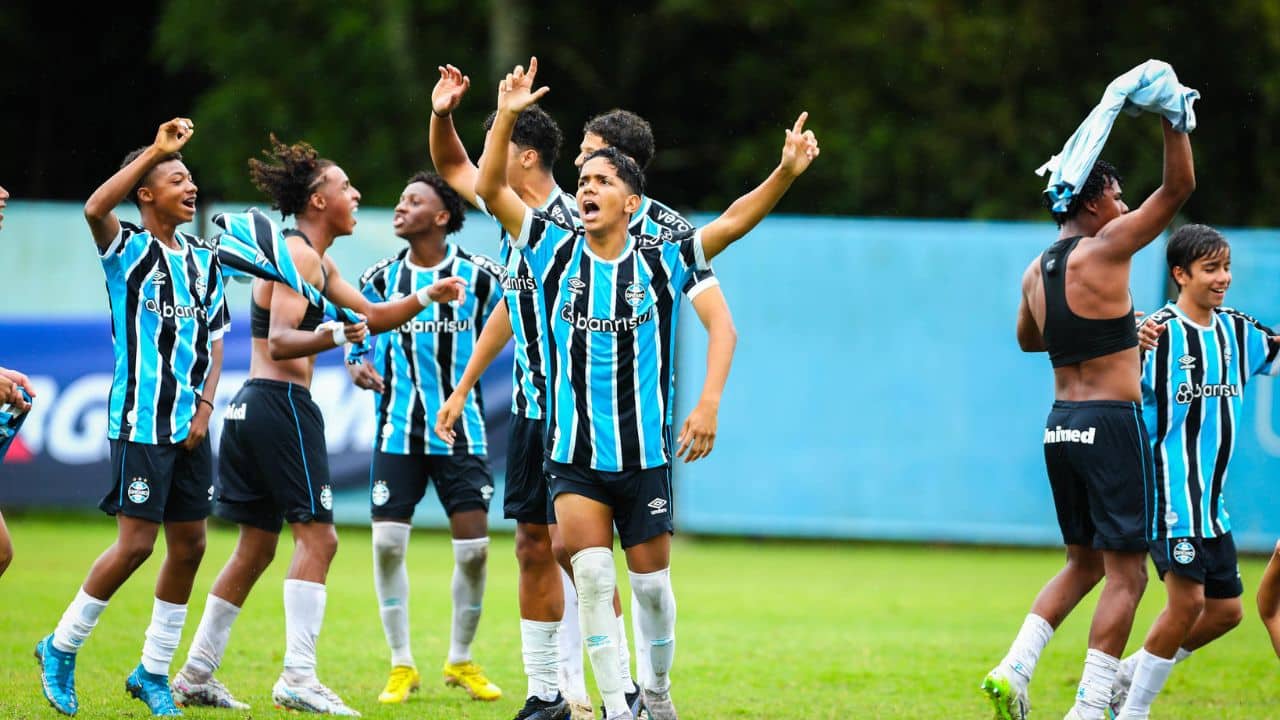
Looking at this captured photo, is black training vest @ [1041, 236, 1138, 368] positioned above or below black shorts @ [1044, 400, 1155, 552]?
above

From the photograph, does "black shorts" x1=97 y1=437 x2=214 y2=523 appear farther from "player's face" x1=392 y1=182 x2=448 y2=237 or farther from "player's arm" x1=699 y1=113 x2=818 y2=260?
"player's arm" x1=699 y1=113 x2=818 y2=260

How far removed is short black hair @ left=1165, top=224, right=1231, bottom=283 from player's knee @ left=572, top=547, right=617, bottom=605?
3.13 meters

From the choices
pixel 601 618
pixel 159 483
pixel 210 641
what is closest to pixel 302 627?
pixel 210 641

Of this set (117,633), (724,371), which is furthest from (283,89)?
(724,371)

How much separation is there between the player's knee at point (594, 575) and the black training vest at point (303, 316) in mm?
1978

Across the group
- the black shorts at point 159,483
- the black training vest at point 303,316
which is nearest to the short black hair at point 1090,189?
the black training vest at point 303,316

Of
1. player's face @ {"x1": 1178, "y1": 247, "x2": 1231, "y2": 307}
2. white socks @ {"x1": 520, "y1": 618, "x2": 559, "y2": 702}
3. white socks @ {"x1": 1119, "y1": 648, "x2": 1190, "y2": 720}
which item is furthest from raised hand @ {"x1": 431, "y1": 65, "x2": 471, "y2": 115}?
white socks @ {"x1": 1119, "y1": 648, "x2": 1190, "y2": 720}

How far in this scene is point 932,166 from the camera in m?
20.8

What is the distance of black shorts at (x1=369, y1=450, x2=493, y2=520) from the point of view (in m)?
8.21

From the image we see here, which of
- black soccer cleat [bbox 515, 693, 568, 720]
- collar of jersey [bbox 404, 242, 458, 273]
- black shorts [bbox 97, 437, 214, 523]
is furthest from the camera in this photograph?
collar of jersey [bbox 404, 242, 458, 273]

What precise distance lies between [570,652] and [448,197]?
2591 millimetres

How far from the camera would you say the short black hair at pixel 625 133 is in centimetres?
722

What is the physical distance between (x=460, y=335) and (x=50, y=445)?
8.21 m

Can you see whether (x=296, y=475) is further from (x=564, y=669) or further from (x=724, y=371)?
(x=724, y=371)
